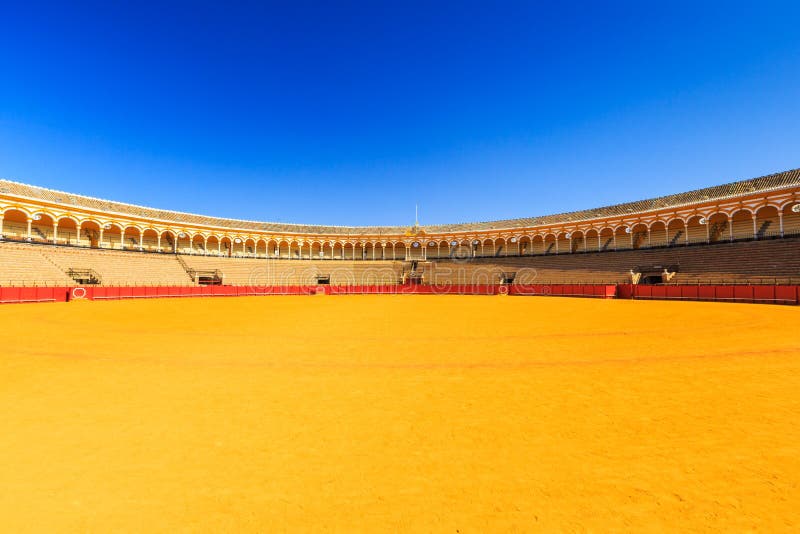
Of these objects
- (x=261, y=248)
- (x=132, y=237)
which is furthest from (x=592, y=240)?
(x=132, y=237)

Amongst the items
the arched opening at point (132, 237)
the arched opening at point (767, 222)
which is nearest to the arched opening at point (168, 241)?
the arched opening at point (132, 237)

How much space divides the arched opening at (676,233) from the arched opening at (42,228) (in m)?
57.9

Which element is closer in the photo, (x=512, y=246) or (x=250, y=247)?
(x=512, y=246)

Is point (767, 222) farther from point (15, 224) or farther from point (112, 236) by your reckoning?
point (15, 224)

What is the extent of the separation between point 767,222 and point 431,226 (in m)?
34.3

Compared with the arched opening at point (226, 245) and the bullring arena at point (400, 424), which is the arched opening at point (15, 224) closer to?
the arched opening at point (226, 245)

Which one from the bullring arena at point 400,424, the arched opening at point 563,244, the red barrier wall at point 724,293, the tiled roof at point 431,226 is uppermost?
the tiled roof at point 431,226

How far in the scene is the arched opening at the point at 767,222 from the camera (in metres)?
26.3

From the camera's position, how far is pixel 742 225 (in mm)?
28734

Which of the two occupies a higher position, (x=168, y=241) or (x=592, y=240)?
(x=168, y=241)

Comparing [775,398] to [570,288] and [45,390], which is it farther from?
[570,288]

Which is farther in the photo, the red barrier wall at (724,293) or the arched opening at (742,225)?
the arched opening at (742,225)

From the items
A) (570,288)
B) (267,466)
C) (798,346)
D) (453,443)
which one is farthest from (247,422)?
(570,288)

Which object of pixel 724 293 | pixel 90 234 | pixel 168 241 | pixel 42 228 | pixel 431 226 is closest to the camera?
pixel 724 293
